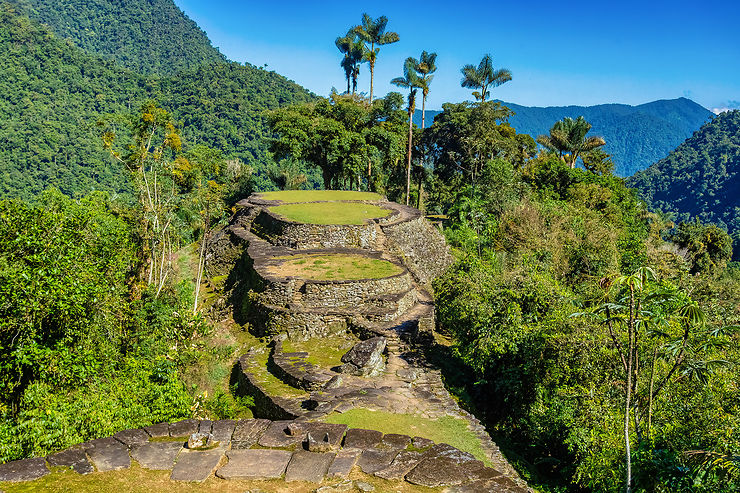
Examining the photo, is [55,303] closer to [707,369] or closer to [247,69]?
[707,369]

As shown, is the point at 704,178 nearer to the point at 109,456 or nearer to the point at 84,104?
the point at 84,104

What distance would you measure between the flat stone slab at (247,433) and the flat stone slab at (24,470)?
164 centimetres

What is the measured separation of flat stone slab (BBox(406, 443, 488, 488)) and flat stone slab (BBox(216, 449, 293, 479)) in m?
1.21

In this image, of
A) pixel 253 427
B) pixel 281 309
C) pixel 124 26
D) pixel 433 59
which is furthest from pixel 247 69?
pixel 253 427

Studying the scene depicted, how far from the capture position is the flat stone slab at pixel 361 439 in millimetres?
5466

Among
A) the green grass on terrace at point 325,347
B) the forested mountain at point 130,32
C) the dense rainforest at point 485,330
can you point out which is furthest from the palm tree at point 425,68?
the forested mountain at point 130,32

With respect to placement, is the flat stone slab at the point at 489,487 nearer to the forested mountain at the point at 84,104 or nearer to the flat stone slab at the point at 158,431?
the flat stone slab at the point at 158,431

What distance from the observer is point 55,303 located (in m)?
7.85

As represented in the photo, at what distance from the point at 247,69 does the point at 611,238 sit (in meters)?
72.6

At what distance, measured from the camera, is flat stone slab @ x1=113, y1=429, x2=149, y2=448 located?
5.28 metres

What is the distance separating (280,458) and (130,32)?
5731 inches

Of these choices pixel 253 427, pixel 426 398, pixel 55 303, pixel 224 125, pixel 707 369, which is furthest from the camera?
pixel 224 125

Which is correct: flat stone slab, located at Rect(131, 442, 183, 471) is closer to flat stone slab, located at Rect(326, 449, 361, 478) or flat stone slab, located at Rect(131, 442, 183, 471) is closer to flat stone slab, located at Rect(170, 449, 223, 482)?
flat stone slab, located at Rect(170, 449, 223, 482)

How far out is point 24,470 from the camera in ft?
15.1
